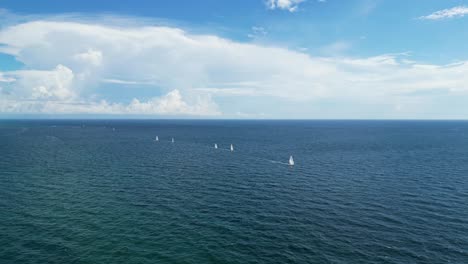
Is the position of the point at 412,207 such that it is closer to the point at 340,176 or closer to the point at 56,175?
the point at 340,176

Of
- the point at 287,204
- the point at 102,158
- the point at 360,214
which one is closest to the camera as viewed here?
the point at 360,214

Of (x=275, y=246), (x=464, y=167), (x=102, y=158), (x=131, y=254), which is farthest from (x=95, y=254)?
(x=464, y=167)

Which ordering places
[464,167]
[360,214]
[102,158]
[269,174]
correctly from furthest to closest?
[102,158] → [464,167] → [269,174] → [360,214]

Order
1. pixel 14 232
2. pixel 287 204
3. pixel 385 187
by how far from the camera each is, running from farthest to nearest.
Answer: pixel 385 187, pixel 287 204, pixel 14 232

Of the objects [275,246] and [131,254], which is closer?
[131,254]

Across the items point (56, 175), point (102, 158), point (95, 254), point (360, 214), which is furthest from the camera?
point (102, 158)

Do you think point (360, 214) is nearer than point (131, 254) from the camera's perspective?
No

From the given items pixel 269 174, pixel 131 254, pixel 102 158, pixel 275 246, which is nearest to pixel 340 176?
pixel 269 174

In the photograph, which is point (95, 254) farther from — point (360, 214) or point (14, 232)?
point (360, 214)
